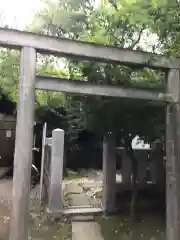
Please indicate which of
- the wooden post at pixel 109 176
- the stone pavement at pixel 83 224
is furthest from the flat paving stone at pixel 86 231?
the wooden post at pixel 109 176

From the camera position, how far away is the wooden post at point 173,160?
14.2 ft

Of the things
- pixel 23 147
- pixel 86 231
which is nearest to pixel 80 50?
pixel 23 147

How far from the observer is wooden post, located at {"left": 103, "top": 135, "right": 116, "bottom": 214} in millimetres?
7043

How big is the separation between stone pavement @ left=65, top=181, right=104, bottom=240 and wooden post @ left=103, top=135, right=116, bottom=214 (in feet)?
1.72

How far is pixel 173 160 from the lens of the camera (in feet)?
14.5

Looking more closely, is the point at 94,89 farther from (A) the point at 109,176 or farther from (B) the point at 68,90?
(A) the point at 109,176

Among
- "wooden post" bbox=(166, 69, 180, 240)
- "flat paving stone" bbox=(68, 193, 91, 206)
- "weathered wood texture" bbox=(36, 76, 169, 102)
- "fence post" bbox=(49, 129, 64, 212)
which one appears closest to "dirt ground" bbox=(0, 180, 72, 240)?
"fence post" bbox=(49, 129, 64, 212)

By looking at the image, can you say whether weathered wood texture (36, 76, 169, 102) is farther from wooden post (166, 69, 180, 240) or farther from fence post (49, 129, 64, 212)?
fence post (49, 129, 64, 212)

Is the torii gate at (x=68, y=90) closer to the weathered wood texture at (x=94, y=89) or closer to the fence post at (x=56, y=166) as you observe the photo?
the weathered wood texture at (x=94, y=89)

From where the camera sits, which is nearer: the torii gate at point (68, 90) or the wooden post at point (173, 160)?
the torii gate at point (68, 90)

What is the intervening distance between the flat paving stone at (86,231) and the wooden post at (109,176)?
27.4 inches

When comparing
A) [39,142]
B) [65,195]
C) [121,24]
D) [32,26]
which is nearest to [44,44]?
[121,24]

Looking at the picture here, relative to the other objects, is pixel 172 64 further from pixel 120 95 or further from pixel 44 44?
pixel 44 44

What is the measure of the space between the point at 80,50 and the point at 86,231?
3718mm
